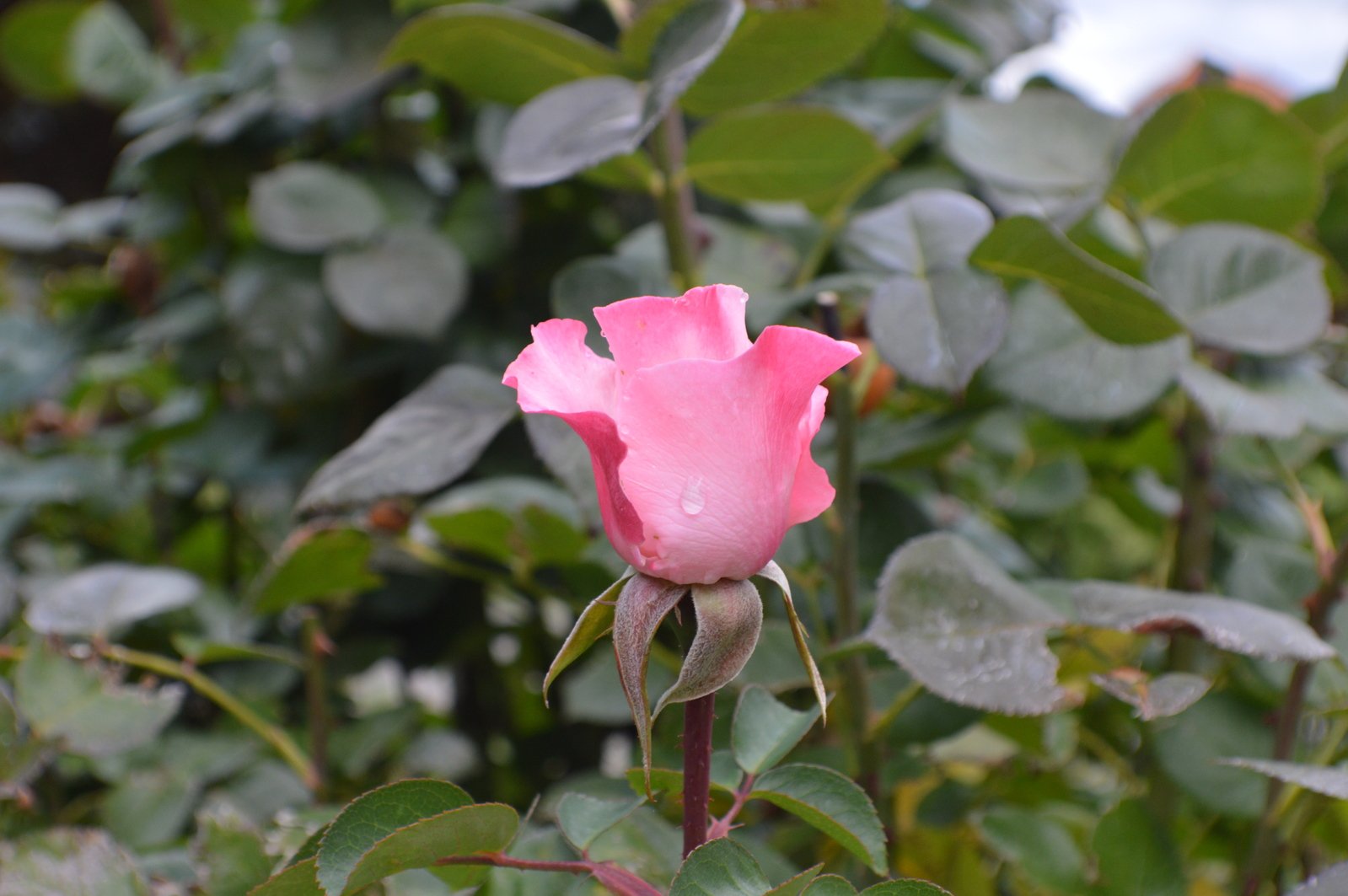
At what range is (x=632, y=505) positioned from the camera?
25 cm

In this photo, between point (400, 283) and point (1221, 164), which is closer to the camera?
point (1221, 164)

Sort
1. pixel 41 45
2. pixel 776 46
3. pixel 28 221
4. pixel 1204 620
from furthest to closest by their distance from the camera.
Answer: pixel 41 45 < pixel 28 221 < pixel 776 46 < pixel 1204 620

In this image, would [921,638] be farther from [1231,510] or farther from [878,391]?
[1231,510]

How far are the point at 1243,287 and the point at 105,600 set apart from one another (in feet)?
2.00

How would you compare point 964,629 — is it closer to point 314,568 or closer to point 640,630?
point 640,630

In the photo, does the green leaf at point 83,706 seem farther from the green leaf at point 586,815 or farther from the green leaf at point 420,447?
the green leaf at point 586,815

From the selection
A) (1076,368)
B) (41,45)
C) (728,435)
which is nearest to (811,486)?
(728,435)

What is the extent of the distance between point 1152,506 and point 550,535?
0.42 metres

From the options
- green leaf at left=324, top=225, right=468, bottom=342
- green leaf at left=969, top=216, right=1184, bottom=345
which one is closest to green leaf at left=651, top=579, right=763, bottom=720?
green leaf at left=969, top=216, right=1184, bottom=345

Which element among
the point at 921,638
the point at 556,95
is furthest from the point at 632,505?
the point at 556,95

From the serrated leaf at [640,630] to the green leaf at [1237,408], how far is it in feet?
1.02

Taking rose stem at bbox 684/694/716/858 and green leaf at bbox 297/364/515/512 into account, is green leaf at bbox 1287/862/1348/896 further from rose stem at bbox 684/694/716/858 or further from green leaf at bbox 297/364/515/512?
green leaf at bbox 297/364/515/512

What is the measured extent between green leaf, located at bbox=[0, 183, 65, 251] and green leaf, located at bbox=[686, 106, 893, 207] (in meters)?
0.62

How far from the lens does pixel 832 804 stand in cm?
29
